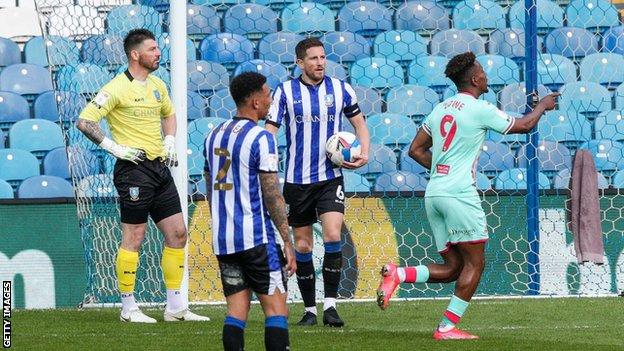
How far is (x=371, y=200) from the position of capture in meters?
10.6

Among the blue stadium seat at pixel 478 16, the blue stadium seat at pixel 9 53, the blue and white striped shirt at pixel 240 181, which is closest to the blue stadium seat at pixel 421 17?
the blue stadium seat at pixel 478 16

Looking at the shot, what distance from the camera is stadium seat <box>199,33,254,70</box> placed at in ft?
44.0

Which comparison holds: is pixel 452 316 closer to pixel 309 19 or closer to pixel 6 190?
pixel 6 190

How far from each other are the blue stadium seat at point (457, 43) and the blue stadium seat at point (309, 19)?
3.72 feet

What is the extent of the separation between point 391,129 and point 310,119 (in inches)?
173

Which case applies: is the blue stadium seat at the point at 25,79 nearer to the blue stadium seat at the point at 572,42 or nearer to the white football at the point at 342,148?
the blue stadium seat at the point at 572,42

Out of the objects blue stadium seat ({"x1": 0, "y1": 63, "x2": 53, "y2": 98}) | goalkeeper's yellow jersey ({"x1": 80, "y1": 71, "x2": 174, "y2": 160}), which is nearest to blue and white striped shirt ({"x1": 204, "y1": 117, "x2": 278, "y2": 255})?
goalkeeper's yellow jersey ({"x1": 80, "y1": 71, "x2": 174, "y2": 160})

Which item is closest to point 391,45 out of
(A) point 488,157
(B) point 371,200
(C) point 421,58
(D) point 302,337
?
(C) point 421,58

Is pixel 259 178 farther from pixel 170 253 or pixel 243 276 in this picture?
pixel 170 253

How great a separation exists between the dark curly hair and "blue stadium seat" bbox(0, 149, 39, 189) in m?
6.24

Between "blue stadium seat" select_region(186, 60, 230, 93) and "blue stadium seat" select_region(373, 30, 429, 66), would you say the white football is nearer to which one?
"blue stadium seat" select_region(186, 60, 230, 93)

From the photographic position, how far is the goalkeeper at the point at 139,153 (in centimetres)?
838

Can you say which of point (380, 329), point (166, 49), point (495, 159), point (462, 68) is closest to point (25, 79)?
point (166, 49)

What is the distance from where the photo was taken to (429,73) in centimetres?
1334
